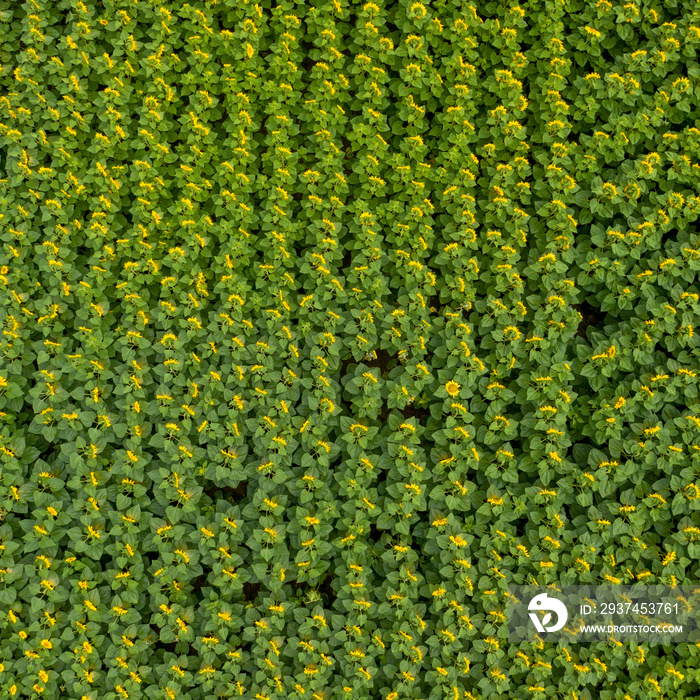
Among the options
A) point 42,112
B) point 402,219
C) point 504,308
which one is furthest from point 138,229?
point 504,308

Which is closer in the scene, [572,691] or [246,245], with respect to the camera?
[572,691]

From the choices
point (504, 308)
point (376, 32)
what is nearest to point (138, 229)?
point (376, 32)

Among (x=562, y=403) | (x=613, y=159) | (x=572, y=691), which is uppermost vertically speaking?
(x=613, y=159)

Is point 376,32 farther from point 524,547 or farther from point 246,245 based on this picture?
point 524,547

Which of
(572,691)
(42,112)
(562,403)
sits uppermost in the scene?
(42,112)

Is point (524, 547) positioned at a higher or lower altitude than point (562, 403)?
lower

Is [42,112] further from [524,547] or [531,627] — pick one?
[531,627]
